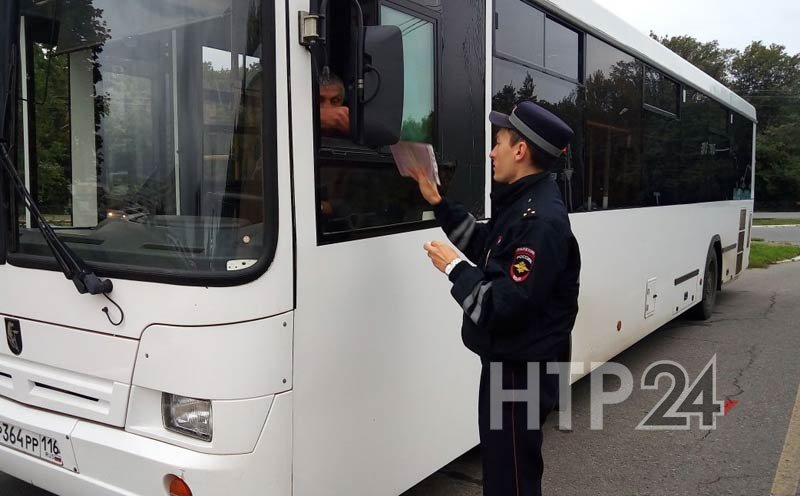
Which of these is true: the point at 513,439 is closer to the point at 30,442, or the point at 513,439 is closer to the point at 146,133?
the point at 146,133

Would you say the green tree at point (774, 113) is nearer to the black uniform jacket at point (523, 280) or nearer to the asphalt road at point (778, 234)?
the asphalt road at point (778, 234)

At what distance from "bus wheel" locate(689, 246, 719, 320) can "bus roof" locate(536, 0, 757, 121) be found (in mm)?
2108

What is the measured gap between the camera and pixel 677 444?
4836 millimetres

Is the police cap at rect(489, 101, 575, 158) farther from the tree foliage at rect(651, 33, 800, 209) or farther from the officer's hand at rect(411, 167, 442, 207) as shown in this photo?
the tree foliage at rect(651, 33, 800, 209)

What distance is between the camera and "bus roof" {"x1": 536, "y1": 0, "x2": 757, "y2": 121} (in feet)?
15.4

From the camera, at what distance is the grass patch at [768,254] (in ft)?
53.9

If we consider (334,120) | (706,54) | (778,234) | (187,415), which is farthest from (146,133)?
(706,54)

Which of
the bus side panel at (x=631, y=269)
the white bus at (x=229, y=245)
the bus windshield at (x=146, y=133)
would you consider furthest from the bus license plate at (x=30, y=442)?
the bus side panel at (x=631, y=269)

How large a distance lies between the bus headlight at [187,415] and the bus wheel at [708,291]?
7718mm

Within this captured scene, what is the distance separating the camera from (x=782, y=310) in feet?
32.3

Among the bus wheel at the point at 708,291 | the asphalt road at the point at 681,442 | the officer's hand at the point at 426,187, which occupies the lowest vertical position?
the asphalt road at the point at 681,442

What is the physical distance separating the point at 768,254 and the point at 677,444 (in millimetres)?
15375

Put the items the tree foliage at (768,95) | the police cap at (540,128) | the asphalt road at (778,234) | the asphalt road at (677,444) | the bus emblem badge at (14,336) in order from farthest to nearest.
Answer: the tree foliage at (768,95) → the asphalt road at (778,234) → the asphalt road at (677,444) → the bus emblem badge at (14,336) → the police cap at (540,128)

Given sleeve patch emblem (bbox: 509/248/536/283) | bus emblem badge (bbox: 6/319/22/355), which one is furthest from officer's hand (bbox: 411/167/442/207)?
bus emblem badge (bbox: 6/319/22/355)
